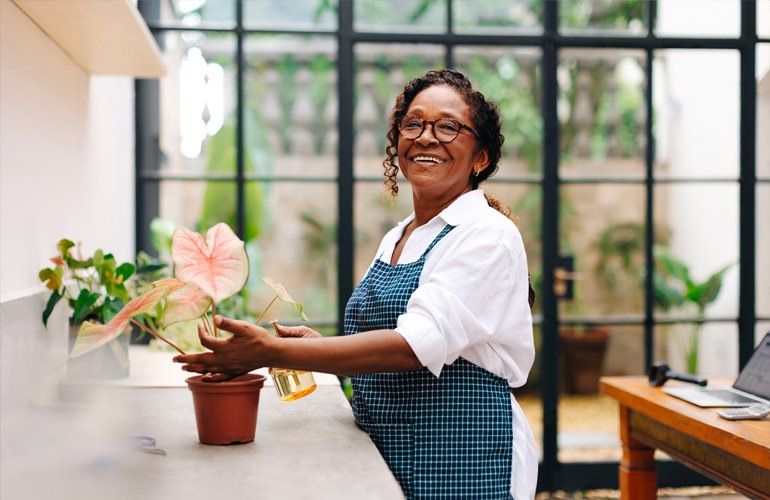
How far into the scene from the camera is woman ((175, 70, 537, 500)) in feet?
4.23

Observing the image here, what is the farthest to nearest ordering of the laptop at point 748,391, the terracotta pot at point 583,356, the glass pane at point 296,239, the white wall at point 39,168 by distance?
1. the terracotta pot at point 583,356
2. the glass pane at point 296,239
3. the laptop at point 748,391
4. the white wall at point 39,168

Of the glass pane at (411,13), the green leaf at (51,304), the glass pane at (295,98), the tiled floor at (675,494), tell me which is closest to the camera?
the green leaf at (51,304)

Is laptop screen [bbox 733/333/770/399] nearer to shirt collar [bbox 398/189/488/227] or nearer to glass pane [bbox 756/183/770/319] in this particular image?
shirt collar [bbox 398/189/488/227]

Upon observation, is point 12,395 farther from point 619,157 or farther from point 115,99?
point 619,157

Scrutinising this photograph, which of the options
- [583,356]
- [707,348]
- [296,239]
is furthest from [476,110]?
[583,356]

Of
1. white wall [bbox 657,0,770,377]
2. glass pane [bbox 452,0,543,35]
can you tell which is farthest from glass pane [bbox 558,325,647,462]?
glass pane [bbox 452,0,543,35]

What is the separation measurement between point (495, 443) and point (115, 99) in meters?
2.10

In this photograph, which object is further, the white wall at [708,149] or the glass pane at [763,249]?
the white wall at [708,149]

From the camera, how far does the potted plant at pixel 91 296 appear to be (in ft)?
6.17

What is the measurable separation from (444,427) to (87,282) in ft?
3.51

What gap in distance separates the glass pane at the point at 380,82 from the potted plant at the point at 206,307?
4341 mm

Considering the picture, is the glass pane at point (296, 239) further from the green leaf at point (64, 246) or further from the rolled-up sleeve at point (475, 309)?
the rolled-up sleeve at point (475, 309)

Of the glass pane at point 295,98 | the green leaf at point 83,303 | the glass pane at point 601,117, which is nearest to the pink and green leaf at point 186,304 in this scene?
the green leaf at point 83,303

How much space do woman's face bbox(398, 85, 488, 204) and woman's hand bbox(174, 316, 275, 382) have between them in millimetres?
493
